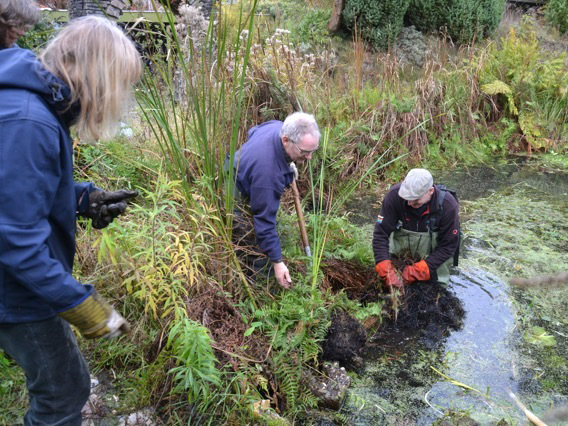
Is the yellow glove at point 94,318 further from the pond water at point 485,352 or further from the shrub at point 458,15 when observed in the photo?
the shrub at point 458,15

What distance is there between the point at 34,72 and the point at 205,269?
1.73 m

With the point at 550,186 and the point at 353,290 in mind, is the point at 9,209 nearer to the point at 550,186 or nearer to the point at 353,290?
the point at 353,290

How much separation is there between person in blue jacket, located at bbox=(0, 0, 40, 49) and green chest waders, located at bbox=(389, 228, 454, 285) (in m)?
3.14

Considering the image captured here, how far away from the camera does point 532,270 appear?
4.55 m

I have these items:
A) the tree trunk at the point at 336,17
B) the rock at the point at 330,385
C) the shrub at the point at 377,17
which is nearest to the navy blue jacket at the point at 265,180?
the rock at the point at 330,385

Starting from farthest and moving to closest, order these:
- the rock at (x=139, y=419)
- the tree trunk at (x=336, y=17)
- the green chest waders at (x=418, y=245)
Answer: the tree trunk at (x=336, y=17), the green chest waders at (x=418, y=245), the rock at (x=139, y=419)

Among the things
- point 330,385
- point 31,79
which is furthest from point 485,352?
point 31,79

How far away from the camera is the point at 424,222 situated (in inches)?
160

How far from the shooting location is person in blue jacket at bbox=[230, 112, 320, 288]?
3.16 meters

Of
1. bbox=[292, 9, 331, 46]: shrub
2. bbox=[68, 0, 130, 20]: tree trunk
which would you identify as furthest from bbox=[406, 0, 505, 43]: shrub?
bbox=[68, 0, 130, 20]: tree trunk

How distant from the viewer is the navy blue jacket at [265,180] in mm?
3156

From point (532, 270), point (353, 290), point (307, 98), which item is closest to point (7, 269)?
point (353, 290)

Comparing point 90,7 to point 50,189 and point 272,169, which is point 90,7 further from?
point 50,189

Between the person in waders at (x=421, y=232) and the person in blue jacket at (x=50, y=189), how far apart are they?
254 cm
